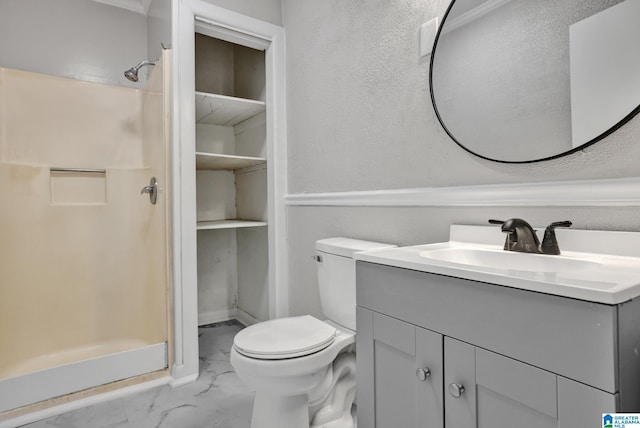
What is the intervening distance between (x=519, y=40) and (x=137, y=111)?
2.29 metres

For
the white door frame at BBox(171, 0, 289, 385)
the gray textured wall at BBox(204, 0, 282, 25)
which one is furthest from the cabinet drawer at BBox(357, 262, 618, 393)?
the gray textured wall at BBox(204, 0, 282, 25)

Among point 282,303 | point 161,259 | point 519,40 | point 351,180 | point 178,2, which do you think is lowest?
point 282,303

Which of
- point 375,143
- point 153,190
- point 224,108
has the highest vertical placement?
point 224,108

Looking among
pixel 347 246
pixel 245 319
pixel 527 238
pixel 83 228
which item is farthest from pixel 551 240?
pixel 83 228

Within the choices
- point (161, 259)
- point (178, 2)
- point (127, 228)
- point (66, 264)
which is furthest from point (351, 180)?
point (66, 264)

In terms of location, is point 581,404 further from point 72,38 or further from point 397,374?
point 72,38

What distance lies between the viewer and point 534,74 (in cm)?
101

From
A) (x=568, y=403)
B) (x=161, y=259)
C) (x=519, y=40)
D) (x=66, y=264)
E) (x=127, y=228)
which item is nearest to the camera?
(x=568, y=403)

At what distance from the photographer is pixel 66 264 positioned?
212cm

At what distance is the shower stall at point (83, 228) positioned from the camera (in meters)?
1.90

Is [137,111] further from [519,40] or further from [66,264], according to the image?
[519,40]

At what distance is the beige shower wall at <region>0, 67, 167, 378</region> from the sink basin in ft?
4.99

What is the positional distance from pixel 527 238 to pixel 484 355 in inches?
16.5

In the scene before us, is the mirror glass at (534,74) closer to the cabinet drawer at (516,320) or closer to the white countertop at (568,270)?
the white countertop at (568,270)
